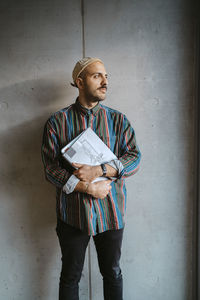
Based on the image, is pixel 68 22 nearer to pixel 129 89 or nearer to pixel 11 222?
pixel 129 89

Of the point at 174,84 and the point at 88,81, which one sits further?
the point at 174,84

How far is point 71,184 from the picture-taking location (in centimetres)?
112

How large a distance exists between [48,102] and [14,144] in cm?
41

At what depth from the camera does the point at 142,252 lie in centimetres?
162

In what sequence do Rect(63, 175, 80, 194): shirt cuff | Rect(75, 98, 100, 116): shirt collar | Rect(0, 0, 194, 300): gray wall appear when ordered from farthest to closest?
Rect(0, 0, 194, 300): gray wall < Rect(75, 98, 100, 116): shirt collar < Rect(63, 175, 80, 194): shirt cuff

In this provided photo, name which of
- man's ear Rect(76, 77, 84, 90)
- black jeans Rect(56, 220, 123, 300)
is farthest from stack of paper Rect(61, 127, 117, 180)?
black jeans Rect(56, 220, 123, 300)

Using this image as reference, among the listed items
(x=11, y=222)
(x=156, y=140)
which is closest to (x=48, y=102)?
(x=156, y=140)

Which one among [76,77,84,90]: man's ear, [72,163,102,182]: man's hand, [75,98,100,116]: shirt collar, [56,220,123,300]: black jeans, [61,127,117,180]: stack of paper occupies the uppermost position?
[76,77,84,90]: man's ear

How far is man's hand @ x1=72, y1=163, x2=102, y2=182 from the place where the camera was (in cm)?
113

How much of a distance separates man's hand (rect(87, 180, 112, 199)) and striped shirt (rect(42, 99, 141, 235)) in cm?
5

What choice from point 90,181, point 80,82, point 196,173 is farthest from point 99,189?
point 196,173

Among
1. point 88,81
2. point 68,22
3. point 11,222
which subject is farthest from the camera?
point 11,222

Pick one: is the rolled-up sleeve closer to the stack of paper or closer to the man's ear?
the stack of paper

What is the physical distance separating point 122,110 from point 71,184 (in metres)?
0.70
